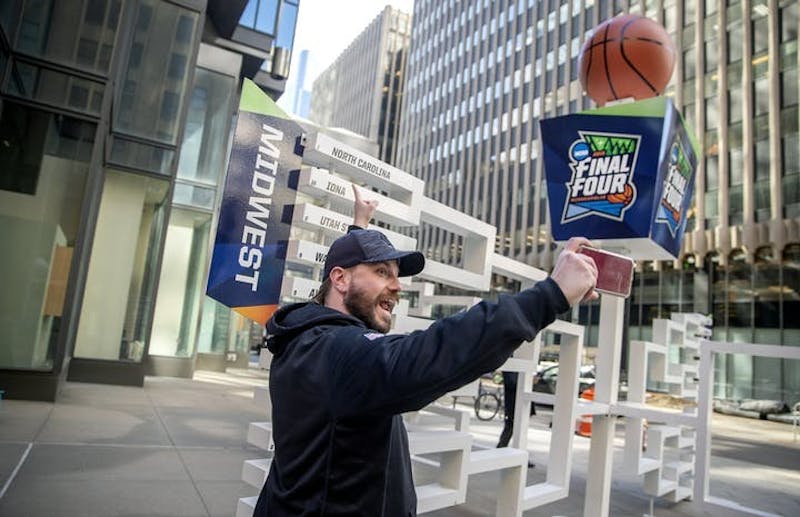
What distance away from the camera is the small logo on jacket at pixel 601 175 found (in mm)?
4137

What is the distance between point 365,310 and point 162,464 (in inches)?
191

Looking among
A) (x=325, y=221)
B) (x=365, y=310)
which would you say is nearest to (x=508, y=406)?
(x=325, y=221)

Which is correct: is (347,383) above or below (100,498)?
above

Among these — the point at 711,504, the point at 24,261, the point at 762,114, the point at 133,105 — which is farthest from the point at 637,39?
the point at 762,114

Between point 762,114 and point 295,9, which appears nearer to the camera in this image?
point 295,9

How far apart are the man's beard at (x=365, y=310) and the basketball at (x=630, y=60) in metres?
3.88

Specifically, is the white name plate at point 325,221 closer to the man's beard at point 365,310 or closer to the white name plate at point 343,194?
the white name plate at point 343,194

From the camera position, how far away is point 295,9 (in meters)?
18.4

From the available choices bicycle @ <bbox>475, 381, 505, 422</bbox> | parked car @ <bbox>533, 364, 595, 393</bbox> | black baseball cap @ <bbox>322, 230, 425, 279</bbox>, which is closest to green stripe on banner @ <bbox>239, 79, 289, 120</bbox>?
black baseball cap @ <bbox>322, 230, 425, 279</bbox>

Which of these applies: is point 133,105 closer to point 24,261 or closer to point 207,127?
point 207,127

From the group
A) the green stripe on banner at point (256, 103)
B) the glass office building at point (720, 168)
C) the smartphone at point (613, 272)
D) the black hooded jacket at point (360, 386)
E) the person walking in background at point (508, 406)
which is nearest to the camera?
the black hooded jacket at point (360, 386)

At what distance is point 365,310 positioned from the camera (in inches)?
69.1

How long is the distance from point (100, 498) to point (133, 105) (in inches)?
396

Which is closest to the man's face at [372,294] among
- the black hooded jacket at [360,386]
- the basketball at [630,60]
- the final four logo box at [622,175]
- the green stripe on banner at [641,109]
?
the black hooded jacket at [360,386]
